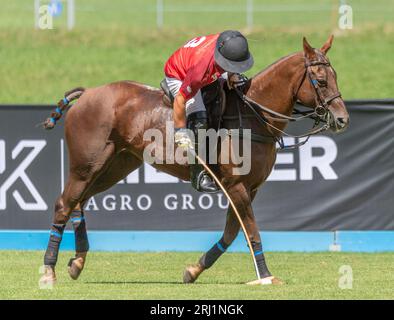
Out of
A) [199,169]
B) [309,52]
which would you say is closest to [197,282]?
[199,169]

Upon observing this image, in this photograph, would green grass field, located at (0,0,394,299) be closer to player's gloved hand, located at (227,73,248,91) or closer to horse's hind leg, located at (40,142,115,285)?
horse's hind leg, located at (40,142,115,285)

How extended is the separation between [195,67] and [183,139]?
727 millimetres

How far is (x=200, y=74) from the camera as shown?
33.4 feet

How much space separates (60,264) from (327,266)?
3207 millimetres

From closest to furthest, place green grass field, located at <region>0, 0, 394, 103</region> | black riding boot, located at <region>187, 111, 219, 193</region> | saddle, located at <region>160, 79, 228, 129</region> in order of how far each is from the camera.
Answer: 1. black riding boot, located at <region>187, 111, 219, 193</region>
2. saddle, located at <region>160, 79, 228, 129</region>
3. green grass field, located at <region>0, 0, 394, 103</region>

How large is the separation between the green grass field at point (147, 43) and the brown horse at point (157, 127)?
10.3 meters

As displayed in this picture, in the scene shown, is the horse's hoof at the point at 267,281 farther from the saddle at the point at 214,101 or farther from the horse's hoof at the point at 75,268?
the horse's hoof at the point at 75,268

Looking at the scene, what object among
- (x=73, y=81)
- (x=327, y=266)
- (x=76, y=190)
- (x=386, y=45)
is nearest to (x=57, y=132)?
(x=76, y=190)

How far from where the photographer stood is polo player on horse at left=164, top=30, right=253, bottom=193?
1020 centimetres

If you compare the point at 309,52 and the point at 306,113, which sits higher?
the point at 309,52

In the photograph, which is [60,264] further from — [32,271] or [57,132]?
[57,132]

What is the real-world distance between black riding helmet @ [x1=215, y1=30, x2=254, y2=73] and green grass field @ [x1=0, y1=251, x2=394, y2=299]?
2.16 metres

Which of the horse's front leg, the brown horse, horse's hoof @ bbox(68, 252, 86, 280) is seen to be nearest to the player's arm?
the brown horse

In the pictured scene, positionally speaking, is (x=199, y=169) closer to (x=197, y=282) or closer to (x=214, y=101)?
(x=214, y=101)
